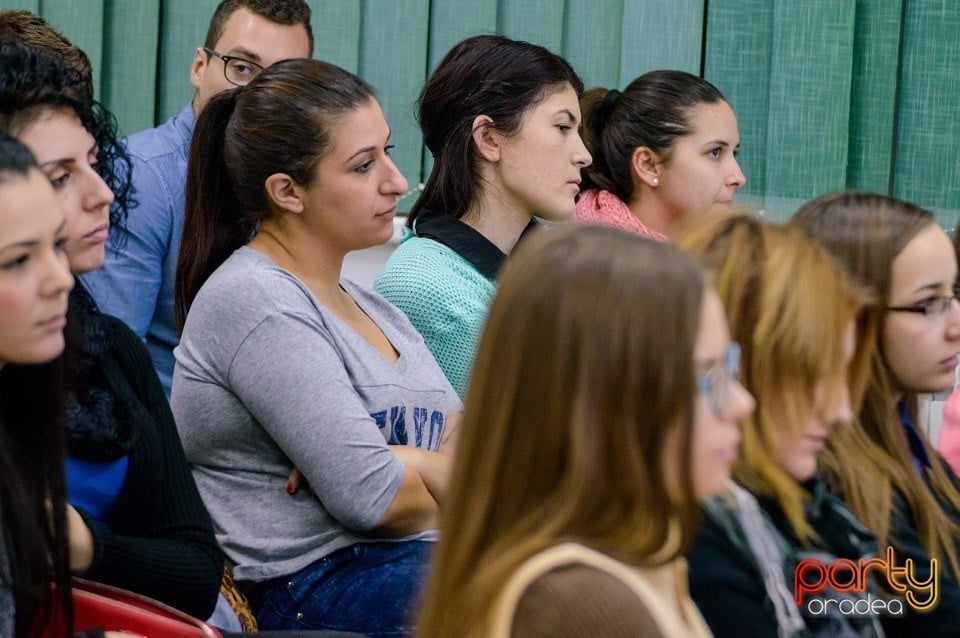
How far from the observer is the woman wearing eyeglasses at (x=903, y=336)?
156cm

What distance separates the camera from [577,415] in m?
0.97

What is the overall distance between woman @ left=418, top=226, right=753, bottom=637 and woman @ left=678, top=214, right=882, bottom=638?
0.29 meters

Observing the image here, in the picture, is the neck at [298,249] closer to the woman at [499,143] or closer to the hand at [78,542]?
the woman at [499,143]

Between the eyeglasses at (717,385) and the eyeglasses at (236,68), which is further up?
the eyeglasses at (236,68)

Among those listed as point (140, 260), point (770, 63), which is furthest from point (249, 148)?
point (770, 63)

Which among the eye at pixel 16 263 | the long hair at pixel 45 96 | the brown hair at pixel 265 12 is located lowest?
the eye at pixel 16 263

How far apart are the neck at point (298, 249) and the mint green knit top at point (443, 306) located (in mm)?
268

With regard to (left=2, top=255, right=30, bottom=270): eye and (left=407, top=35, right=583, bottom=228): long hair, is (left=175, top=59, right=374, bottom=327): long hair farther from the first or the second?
(left=2, top=255, right=30, bottom=270): eye

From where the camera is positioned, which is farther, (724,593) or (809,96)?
(809,96)

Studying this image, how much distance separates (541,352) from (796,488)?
49 centimetres

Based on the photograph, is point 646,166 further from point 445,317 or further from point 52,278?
point 52,278

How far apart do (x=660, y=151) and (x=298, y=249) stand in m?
1.10

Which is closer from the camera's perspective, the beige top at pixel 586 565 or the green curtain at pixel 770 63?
the beige top at pixel 586 565

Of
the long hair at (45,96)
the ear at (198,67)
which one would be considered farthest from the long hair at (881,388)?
the ear at (198,67)
